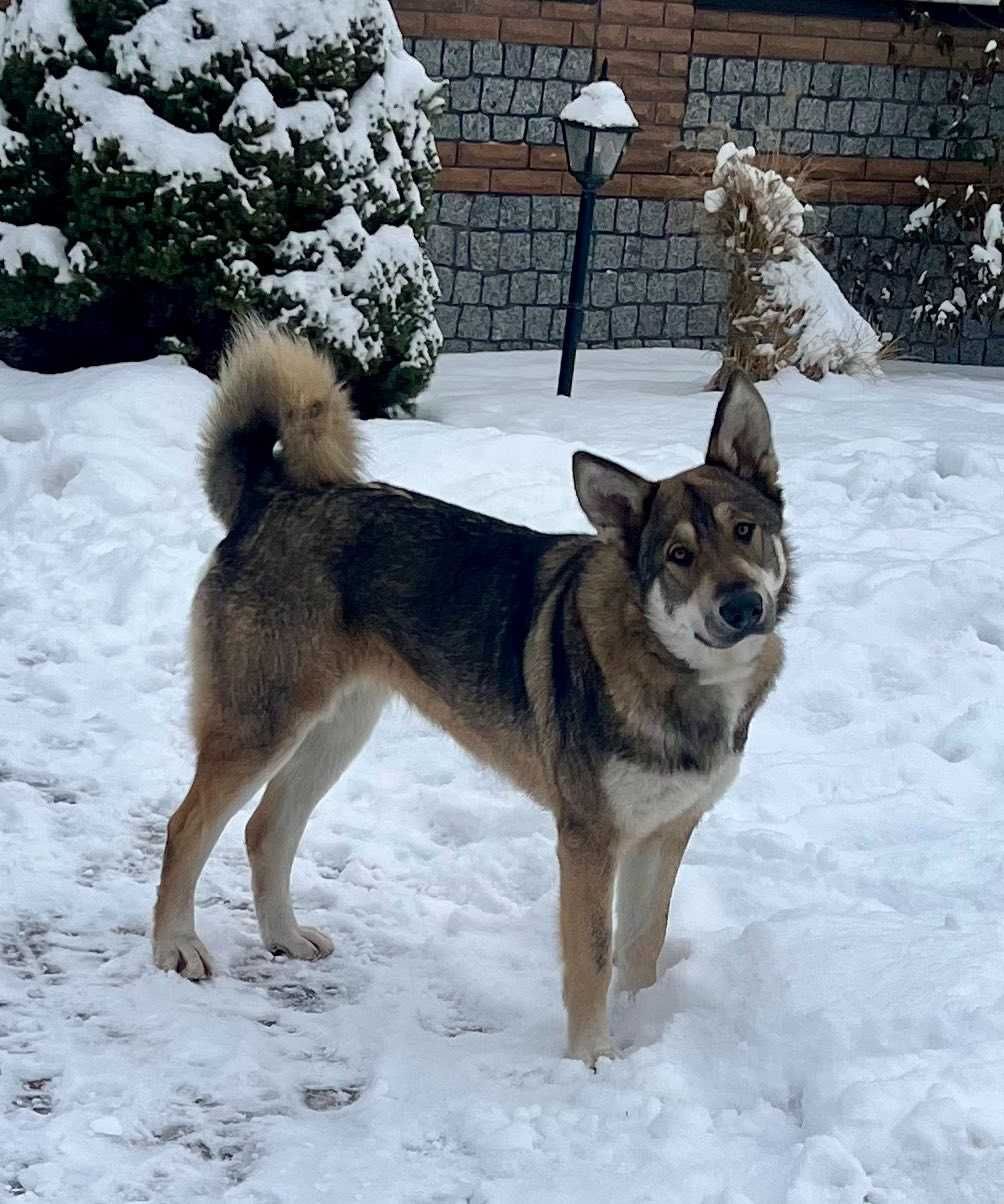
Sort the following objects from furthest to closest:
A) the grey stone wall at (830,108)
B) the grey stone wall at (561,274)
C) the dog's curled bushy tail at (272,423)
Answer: the grey stone wall at (830,108), the grey stone wall at (561,274), the dog's curled bushy tail at (272,423)

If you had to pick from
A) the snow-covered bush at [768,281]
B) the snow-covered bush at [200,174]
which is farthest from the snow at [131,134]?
the snow-covered bush at [768,281]

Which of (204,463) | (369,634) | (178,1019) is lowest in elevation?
(178,1019)

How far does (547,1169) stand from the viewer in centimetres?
303

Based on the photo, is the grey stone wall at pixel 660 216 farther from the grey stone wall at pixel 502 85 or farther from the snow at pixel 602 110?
the snow at pixel 602 110

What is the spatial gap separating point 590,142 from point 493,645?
638 cm

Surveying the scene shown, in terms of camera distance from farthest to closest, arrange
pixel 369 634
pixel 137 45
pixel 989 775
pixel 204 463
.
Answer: pixel 137 45, pixel 989 775, pixel 204 463, pixel 369 634

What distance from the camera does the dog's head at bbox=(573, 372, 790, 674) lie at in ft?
10.8

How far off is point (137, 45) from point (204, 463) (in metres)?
4.68

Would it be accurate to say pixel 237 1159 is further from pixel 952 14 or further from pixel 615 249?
pixel 952 14

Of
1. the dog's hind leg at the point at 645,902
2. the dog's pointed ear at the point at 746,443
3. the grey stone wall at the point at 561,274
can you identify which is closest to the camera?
the dog's pointed ear at the point at 746,443

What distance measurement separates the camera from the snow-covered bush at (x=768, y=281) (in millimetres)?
10383

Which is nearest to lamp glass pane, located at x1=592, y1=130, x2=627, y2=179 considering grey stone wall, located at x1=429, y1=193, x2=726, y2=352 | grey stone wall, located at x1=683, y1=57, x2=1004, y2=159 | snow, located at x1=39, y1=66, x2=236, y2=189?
snow, located at x1=39, y1=66, x2=236, y2=189

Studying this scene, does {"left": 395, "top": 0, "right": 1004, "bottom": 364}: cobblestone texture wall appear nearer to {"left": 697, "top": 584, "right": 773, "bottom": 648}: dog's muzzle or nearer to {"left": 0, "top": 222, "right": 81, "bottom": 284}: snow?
{"left": 0, "top": 222, "right": 81, "bottom": 284}: snow

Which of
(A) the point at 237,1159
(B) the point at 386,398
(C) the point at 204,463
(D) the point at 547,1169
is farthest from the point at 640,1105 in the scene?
(B) the point at 386,398
